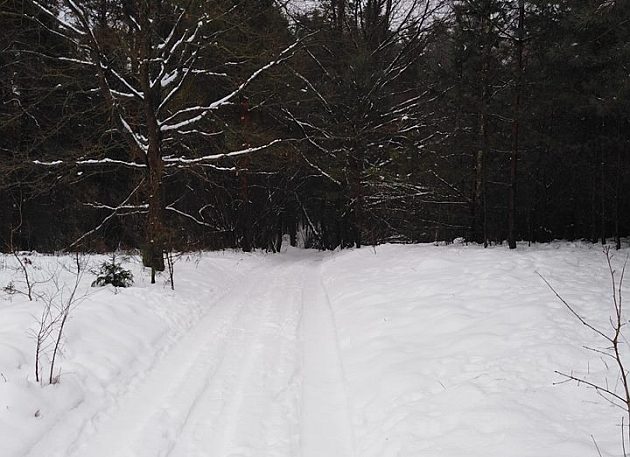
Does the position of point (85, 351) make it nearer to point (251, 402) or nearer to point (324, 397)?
point (251, 402)

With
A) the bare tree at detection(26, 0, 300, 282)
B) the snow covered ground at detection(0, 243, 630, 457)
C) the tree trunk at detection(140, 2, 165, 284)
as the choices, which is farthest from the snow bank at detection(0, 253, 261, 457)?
the bare tree at detection(26, 0, 300, 282)

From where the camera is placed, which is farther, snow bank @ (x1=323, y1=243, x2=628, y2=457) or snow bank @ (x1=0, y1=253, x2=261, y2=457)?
snow bank @ (x1=0, y1=253, x2=261, y2=457)

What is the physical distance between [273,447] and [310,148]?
20.2m

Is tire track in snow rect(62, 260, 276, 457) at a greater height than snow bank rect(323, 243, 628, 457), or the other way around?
snow bank rect(323, 243, 628, 457)

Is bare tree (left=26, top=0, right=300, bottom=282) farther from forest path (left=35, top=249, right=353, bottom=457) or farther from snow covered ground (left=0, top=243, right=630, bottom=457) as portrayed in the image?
forest path (left=35, top=249, right=353, bottom=457)

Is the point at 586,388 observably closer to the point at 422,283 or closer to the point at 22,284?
the point at 422,283

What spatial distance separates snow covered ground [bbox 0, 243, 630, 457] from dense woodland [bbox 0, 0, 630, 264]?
453 centimetres

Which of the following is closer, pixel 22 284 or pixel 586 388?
pixel 586 388

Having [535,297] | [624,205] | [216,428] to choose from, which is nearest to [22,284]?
[216,428]

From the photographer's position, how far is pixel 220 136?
19.1m

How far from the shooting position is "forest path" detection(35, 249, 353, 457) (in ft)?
12.4

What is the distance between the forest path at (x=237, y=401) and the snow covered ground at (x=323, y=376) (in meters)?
0.02

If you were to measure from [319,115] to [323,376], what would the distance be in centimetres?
1737

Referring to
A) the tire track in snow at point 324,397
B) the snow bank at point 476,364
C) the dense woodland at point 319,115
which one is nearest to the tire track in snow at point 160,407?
the tire track in snow at point 324,397
